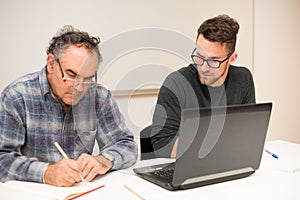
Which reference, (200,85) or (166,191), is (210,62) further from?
(166,191)

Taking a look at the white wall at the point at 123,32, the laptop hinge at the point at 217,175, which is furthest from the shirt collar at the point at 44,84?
the laptop hinge at the point at 217,175

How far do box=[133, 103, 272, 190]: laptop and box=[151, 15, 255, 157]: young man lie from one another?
284 millimetres

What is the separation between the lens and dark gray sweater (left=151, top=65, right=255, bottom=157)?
1782mm

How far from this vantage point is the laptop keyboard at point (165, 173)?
4.64 feet

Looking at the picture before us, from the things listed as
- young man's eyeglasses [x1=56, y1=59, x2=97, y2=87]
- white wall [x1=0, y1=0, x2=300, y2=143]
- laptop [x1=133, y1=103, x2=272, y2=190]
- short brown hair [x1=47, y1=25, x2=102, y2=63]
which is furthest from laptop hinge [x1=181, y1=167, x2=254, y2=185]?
short brown hair [x1=47, y1=25, x2=102, y2=63]

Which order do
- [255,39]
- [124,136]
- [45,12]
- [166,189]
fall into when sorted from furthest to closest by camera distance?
1. [255,39]
2. [45,12]
3. [124,136]
4. [166,189]

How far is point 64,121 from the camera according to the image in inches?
66.6

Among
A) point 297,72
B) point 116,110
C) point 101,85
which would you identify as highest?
point 101,85

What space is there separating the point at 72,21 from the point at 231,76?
114 centimetres

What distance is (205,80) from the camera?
2004 millimetres

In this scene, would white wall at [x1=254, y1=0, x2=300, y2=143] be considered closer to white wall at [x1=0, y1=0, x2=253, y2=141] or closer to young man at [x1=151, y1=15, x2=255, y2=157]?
white wall at [x1=0, y1=0, x2=253, y2=141]

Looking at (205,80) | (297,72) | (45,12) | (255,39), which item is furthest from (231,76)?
(297,72)

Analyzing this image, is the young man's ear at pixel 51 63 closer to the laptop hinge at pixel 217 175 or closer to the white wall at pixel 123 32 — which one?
the white wall at pixel 123 32

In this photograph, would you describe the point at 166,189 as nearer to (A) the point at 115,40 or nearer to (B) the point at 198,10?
(A) the point at 115,40
